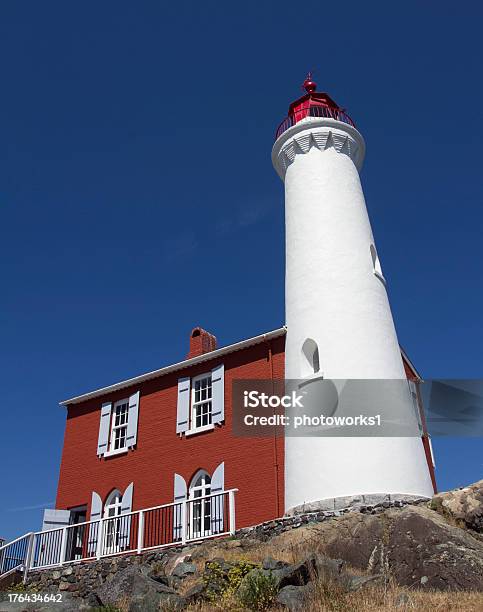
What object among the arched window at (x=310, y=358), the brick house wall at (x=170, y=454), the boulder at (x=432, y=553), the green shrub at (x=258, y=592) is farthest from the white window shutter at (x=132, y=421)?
the green shrub at (x=258, y=592)

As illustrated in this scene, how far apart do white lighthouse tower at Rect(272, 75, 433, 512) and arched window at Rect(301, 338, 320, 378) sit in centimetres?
3

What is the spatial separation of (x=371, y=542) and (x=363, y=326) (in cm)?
590

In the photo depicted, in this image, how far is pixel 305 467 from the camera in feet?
50.3

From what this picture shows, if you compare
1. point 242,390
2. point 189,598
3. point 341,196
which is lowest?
point 189,598

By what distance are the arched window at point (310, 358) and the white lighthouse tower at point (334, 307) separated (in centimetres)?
3

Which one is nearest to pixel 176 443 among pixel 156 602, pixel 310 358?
pixel 310 358

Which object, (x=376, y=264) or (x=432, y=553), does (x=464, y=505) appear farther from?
(x=376, y=264)

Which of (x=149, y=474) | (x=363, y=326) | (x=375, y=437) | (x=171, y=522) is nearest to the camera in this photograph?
(x=375, y=437)

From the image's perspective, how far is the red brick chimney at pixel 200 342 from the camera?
21281 mm

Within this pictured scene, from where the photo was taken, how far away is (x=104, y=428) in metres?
21.6

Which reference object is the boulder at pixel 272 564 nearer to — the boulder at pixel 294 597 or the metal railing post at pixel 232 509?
the boulder at pixel 294 597

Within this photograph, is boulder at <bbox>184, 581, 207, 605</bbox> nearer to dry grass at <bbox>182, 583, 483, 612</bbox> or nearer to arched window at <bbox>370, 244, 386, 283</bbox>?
dry grass at <bbox>182, 583, 483, 612</bbox>

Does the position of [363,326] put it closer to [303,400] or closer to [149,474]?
[303,400]

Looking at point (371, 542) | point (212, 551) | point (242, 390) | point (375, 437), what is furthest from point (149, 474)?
point (371, 542)
